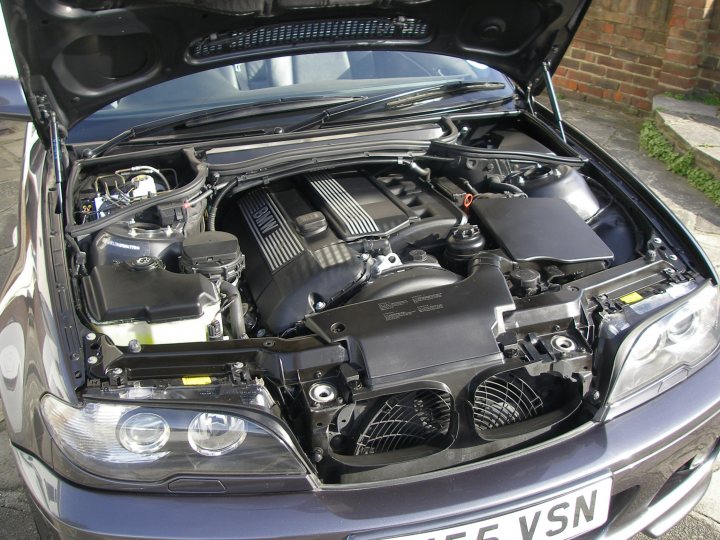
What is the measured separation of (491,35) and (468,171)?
1.65 ft

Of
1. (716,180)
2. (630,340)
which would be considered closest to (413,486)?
(630,340)

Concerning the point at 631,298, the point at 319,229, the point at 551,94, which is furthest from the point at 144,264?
the point at 551,94

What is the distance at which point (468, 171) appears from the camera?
99.4 inches

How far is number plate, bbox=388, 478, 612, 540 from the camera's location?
1.46 m

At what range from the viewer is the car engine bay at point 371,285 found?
5.22ft

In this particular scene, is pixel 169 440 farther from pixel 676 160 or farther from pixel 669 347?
pixel 676 160

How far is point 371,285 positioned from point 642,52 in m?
4.95

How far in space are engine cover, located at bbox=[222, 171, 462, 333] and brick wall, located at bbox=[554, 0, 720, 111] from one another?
415 centimetres

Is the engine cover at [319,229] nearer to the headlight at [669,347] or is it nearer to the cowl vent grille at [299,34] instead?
the cowl vent grille at [299,34]

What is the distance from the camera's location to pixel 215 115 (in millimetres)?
2379

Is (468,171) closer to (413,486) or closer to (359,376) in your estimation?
(359,376)

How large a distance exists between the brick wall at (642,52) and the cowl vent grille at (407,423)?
497 cm

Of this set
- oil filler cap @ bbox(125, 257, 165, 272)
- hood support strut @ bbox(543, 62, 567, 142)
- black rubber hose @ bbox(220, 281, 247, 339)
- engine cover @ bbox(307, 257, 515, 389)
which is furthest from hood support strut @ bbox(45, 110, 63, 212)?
hood support strut @ bbox(543, 62, 567, 142)

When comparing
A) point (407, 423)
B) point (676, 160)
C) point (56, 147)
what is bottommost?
point (676, 160)
